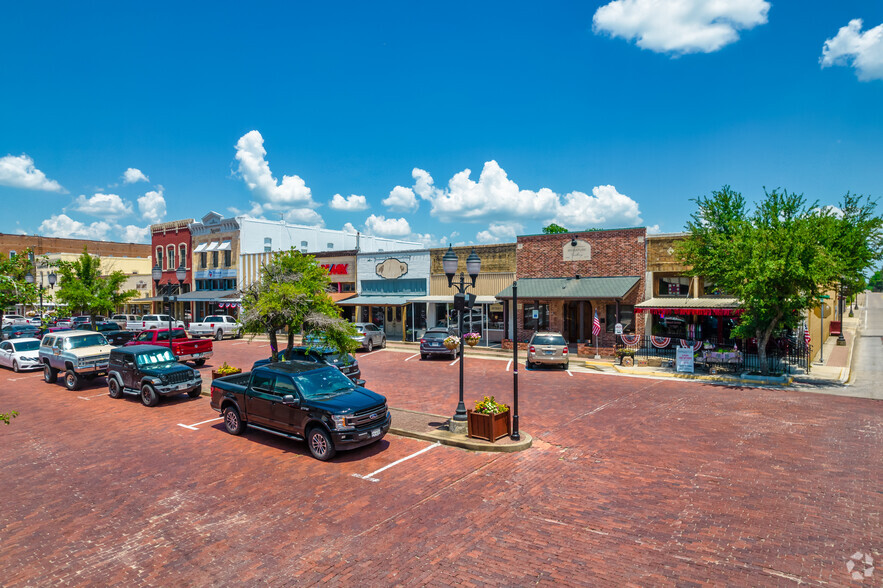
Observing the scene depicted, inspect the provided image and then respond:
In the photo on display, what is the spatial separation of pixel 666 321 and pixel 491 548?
2206cm

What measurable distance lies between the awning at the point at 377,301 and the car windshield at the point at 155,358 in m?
16.6

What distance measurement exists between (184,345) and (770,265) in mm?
23576

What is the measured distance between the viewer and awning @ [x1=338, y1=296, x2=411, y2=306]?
109 feet

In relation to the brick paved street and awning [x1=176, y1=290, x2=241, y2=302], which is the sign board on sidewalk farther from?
awning [x1=176, y1=290, x2=241, y2=302]

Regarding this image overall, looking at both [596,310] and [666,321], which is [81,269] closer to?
[596,310]

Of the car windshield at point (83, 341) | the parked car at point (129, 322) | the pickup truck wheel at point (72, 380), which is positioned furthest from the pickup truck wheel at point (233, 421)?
the parked car at point (129, 322)

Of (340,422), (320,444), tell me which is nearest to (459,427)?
(340,422)

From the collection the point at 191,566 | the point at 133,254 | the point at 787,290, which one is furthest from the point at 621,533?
the point at 133,254

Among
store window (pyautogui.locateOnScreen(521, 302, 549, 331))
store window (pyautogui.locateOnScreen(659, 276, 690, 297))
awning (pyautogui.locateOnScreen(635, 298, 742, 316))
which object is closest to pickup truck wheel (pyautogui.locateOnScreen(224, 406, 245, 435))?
awning (pyautogui.locateOnScreen(635, 298, 742, 316))

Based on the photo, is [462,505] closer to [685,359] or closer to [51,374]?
[685,359]

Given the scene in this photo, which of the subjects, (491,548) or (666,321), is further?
(666,321)

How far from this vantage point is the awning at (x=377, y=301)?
33.2m

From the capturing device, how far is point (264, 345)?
3434 cm

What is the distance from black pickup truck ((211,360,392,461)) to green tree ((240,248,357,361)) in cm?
248
